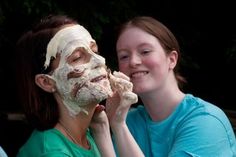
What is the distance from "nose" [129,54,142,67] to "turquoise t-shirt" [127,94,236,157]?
0.94ft

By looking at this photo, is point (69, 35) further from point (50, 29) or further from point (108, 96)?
point (108, 96)

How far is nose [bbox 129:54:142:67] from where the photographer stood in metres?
2.35

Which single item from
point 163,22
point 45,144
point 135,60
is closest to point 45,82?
point 45,144

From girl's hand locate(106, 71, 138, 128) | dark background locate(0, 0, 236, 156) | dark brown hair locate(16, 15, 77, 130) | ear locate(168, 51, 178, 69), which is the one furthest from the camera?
dark background locate(0, 0, 236, 156)

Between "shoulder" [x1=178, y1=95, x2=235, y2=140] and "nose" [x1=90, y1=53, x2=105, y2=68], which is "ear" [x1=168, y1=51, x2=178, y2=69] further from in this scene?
"nose" [x1=90, y1=53, x2=105, y2=68]

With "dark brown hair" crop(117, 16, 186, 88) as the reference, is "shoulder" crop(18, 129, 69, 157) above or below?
below

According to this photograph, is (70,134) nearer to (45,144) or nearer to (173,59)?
(45,144)

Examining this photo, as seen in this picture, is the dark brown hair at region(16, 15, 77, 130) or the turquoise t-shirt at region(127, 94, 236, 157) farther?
the turquoise t-shirt at region(127, 94, 236, 157)

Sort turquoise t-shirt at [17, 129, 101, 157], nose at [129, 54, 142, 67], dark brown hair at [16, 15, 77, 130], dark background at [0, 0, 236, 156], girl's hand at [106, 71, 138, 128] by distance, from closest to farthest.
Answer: turquoise t-shirt at [17, 129, 101, 157] → dark brown hair at [16, 15, 77, 130] → girl's hand at [106, 71, 138, 128] → nose at [129, 54, 142, 67] → dark background at [0, 0, 236, 156]

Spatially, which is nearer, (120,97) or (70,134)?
(70,134)

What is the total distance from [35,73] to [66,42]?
18cm

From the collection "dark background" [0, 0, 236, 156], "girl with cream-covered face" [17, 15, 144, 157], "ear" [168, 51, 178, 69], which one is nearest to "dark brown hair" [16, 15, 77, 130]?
"girl with cream-covered face" [17, 15, 144, 157]

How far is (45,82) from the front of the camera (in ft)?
6.75

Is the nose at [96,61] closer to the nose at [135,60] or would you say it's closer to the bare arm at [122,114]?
the bare arm at [122,114]
